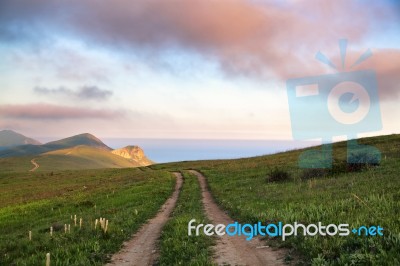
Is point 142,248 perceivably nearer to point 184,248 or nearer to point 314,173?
point 184,248

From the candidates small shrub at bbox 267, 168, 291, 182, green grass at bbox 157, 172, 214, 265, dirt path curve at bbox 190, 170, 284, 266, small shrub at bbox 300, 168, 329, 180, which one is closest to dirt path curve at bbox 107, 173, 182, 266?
green grass at bbox 157, 172, 214, 265

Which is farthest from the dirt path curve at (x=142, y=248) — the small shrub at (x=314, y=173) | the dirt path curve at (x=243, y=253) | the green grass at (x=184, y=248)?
the small shrub at (x=314, y=173)

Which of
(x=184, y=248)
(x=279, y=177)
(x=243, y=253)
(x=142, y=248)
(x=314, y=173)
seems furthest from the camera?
(x=279, y=177)

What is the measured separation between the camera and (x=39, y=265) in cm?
1054

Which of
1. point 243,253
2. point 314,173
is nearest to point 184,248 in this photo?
point 243,253

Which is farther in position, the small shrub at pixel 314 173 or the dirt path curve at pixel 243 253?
the small shrub at pixel 314 173

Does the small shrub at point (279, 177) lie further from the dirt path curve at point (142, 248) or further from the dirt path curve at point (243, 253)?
the dirt path curve at point (243, 253)

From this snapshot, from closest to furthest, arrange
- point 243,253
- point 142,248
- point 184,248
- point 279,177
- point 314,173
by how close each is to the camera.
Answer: point 243,253 < point 184,248 < point 142,248 < point 314,173 < point 279,177

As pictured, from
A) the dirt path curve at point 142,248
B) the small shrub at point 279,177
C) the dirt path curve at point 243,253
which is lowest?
the dirt path curve at point 142,248

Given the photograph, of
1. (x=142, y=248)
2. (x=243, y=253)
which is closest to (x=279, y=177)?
(x=142, y=248)

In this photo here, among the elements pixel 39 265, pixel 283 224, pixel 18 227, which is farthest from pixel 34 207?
pixel 283 224

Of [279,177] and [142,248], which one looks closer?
[142,248]

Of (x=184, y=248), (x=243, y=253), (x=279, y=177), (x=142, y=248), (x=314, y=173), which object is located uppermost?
(x=314, y=173)

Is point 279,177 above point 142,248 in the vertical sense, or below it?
above
